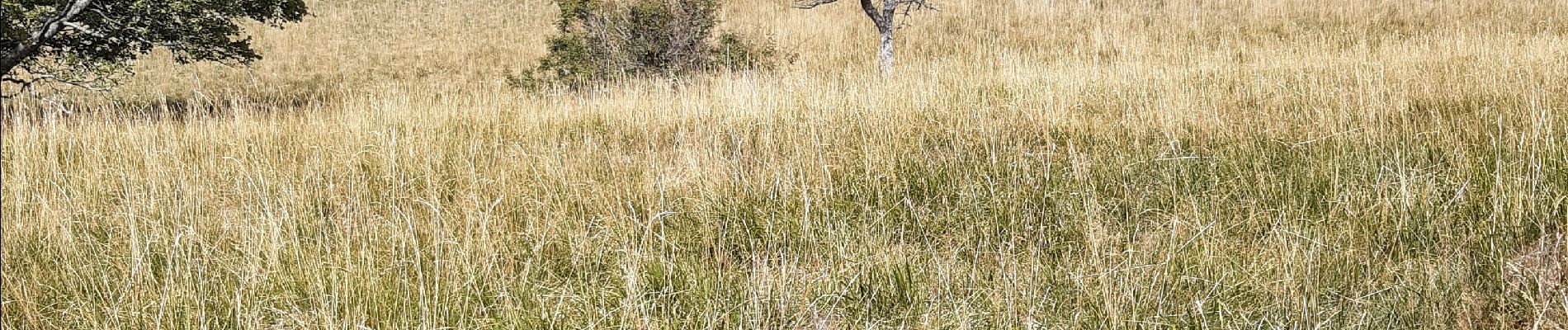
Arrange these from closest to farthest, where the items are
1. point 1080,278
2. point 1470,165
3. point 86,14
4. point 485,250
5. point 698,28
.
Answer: point 1080,278 < point 485,250 < point 1470,165 < point 86,14 < point 698,28

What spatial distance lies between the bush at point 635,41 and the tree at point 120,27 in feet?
7.85

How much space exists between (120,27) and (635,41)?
406cm

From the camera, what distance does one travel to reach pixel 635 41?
8.57 meters

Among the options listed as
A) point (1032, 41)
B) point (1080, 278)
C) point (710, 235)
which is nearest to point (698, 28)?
point (1032, 41)

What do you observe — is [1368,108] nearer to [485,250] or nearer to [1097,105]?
[1097,105]

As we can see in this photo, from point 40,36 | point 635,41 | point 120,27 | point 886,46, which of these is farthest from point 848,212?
point 120,27

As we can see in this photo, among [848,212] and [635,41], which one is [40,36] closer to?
[635,41]

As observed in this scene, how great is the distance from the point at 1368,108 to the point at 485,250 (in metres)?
3.73

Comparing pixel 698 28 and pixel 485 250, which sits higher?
pixel 698 28

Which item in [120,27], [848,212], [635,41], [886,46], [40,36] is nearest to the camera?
[848,212]

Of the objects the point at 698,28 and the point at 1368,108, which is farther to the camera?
the point at 698,28

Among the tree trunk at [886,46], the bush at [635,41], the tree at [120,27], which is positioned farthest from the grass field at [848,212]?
the bush at [635,41]

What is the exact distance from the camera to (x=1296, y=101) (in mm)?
4387

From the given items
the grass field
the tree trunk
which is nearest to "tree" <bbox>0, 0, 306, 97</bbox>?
the grass field
